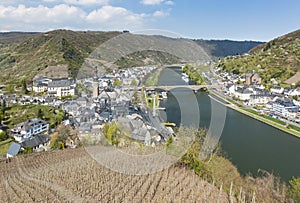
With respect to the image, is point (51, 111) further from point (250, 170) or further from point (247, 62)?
point (247, 62)

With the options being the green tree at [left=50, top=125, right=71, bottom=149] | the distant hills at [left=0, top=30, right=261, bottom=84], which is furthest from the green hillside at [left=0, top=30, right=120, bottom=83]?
A: the green tree at [left=50, top=125, right=71, bottom=149]

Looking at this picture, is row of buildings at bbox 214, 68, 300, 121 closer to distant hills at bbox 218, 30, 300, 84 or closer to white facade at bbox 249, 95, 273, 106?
white facade at bbox 249, 95, 273, 106

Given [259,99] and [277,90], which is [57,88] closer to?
[259,99]

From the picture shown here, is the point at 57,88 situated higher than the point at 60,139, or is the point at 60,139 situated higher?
the point at 57,88

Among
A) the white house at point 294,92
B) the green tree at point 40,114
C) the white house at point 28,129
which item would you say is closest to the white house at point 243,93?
the white house at point 294,92

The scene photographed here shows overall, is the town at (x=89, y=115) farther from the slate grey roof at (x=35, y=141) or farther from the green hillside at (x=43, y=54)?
the green hillside at (x=43, y=54)

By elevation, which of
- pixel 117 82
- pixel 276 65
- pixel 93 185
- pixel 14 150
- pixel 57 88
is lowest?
pixel 14 150

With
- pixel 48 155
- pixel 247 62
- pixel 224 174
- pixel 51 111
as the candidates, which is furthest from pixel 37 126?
pixel 247 62

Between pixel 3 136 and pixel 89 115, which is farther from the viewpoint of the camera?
pixel 89 115

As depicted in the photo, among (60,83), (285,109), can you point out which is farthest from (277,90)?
(60,83)
